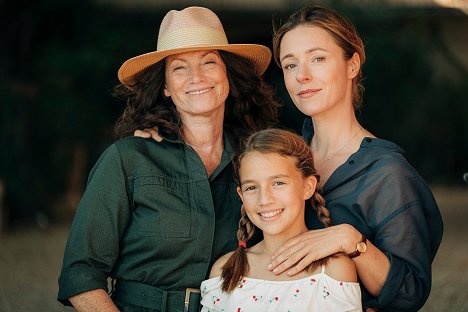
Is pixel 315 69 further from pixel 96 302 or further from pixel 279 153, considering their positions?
pixel 96 302

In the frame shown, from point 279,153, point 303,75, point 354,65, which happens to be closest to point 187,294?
point 279,153

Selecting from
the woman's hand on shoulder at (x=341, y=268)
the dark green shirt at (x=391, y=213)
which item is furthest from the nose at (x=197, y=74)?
the woman's hand on shoulder at (x=341, y=268)

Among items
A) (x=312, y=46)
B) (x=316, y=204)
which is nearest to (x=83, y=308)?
(x=316, y=204)

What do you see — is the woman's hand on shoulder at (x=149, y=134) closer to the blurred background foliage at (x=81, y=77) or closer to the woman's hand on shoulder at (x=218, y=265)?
the woman's hand on shoulder at (x=218, y=265)

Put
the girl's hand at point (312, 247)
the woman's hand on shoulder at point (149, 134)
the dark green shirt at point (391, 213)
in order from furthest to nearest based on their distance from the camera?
1. the woman's hand on shoulder at point (149, 134)
2. the dark green shirt at point (391, 213)
3. the girl's hand at point (312, 247)

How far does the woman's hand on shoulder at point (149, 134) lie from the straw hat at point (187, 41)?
0.28 metres

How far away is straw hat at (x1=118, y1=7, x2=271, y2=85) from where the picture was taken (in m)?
3.25

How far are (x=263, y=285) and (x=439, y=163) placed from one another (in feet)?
35.4

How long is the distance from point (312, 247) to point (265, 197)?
0.76 ft

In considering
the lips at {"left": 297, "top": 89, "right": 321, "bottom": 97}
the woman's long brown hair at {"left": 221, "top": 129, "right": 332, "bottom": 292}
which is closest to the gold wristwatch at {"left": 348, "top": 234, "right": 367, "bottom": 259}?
the woman's long brown hair at {"left": 221, "top": 129, "right": 332, "bottom": 292}

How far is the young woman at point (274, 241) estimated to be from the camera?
2.62 m

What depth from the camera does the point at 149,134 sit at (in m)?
3.19

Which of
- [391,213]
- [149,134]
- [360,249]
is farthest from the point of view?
[149,134]

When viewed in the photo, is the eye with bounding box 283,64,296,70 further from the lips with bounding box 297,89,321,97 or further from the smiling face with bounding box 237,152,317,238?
the smiling face with bounding box 237,152,317,238
